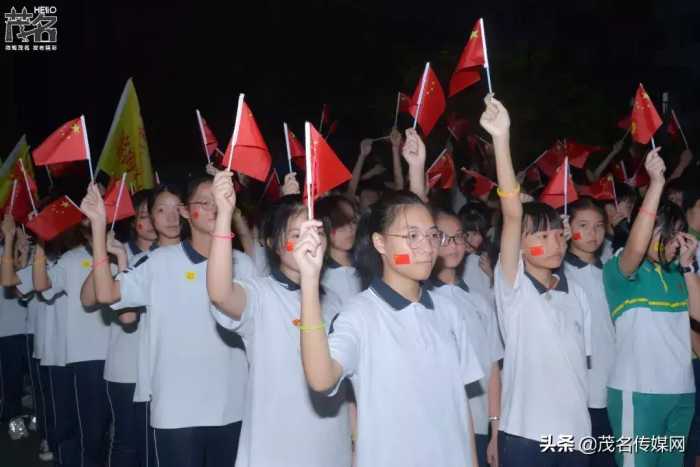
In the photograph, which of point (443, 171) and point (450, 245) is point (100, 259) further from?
point (443, 171)

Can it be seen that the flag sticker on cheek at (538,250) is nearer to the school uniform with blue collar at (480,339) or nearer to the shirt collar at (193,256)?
the school uniform with blue collar at (480,339)

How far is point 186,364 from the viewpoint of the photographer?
4.50 m

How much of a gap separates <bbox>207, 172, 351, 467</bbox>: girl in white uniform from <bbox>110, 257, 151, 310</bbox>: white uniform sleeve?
94 cm

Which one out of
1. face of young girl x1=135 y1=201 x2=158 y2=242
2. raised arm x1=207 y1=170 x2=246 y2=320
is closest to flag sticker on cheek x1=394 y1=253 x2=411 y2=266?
raised arm x1=207 y1=170 x2=246 y2=320

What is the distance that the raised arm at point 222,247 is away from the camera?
336 centimetres

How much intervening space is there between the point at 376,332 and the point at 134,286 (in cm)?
180

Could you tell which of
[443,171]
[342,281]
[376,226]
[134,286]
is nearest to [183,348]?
[134,286]

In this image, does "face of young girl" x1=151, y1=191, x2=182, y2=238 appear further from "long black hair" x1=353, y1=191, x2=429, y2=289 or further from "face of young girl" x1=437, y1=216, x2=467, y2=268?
"long black hair" x1=353, y1=191, x2=429, y2=289

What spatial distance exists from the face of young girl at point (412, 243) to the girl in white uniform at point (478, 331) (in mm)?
1314

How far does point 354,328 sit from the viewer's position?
125 inches

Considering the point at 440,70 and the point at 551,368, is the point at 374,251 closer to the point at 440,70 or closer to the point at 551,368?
the point at 551,368

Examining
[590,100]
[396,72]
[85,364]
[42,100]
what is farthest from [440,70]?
[85,364]

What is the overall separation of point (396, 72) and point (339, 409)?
14.0 meters
